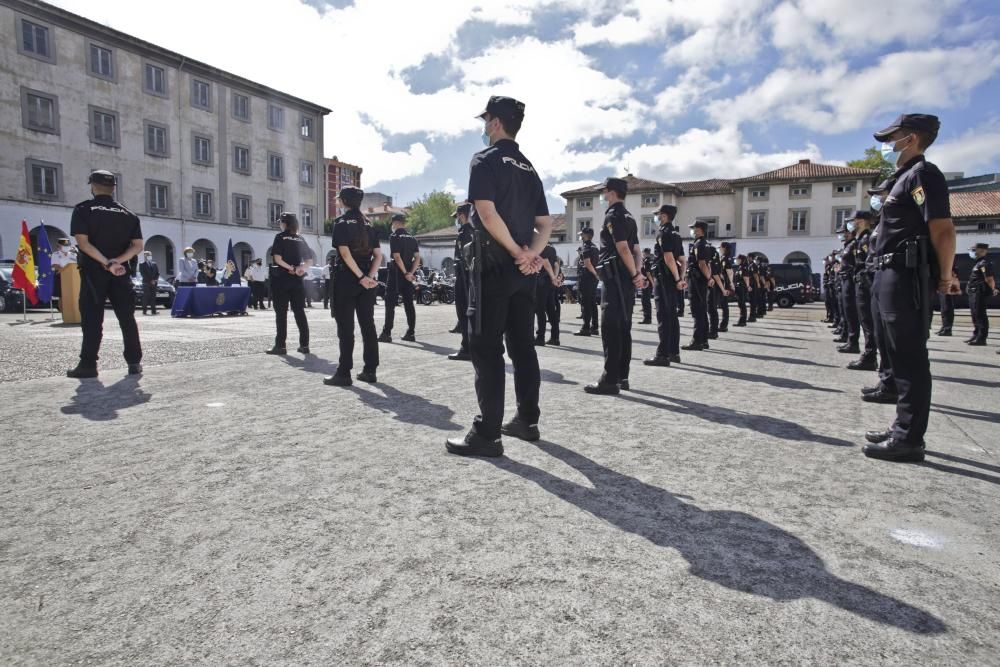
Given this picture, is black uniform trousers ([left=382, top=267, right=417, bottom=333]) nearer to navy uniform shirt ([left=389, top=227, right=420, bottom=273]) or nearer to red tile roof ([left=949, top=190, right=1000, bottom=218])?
navy uniform shirt ([left=389, top=227, right=420, bottom=273])

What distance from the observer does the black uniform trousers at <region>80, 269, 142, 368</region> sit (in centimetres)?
575

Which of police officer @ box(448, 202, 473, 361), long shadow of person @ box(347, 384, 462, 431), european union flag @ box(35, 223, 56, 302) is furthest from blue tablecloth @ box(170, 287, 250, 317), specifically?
long shadow of person @ box(347, 384, 462, 431)

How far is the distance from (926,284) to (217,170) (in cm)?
3794

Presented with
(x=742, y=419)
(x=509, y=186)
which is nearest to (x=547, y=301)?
(x=742, y=419)

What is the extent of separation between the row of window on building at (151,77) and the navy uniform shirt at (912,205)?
34860 millimetres

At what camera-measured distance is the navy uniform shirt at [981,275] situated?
11.7 meters

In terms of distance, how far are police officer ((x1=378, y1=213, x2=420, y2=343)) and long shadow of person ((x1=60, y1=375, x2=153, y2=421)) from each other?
166 inches

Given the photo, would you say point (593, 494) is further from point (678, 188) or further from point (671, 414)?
point (678, 188)

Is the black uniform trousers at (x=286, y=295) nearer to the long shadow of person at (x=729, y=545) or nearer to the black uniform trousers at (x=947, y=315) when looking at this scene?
the long shadow of person at (x=729, y=545)

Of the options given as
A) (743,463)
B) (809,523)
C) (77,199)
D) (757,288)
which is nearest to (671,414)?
(743,463)

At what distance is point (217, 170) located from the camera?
3497 cm

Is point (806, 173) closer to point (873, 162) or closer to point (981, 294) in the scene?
point (873, 162)

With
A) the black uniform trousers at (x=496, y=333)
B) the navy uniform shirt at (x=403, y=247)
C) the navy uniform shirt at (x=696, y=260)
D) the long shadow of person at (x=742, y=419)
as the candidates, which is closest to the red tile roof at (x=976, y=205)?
the navy uniform shirt at (x=696, y=260)

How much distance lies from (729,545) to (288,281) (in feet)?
22.3
